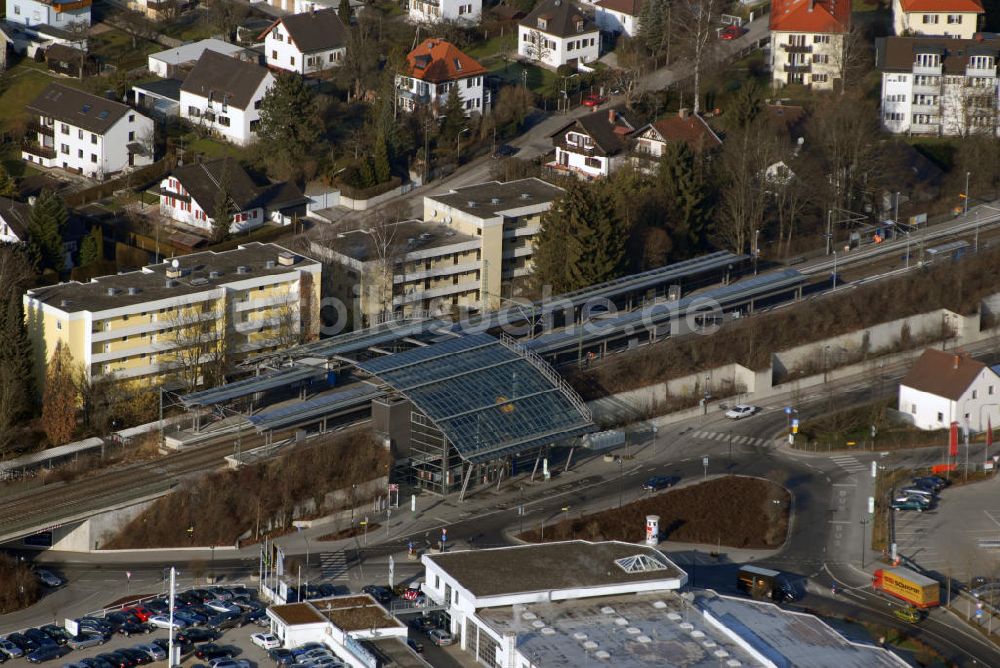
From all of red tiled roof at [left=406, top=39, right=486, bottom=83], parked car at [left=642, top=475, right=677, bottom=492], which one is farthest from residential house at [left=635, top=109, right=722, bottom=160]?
parked car at [left=642, top=475, right=677, bottom=492]

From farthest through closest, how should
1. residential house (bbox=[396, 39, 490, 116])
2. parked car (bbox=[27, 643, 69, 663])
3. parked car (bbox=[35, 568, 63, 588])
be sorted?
residential house (bbox=[396, 39, 490, 116]) < parked car (bbox=[35, 568, 63, 588]) < parked car (bbox=[27, 643, 69, 663])

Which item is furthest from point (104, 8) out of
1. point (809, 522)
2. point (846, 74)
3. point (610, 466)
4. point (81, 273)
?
point (809, 522)

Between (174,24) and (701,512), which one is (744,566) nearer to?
(701,512)

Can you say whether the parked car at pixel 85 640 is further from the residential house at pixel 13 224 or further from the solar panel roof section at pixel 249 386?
the residential house at pixel 13 224

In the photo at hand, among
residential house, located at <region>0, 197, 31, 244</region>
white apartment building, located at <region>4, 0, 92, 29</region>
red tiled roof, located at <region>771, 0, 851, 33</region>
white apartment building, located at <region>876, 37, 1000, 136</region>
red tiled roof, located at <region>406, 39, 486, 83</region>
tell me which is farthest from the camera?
white apartment building, located at <region>4, 0, 92, 29</region>

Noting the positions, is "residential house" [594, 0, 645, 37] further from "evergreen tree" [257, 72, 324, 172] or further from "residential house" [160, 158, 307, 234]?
"residential house" [160, 158, 307, 234]

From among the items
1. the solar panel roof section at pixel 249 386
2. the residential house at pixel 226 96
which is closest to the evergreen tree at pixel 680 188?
the solar panel roof section at pixel 249 386
